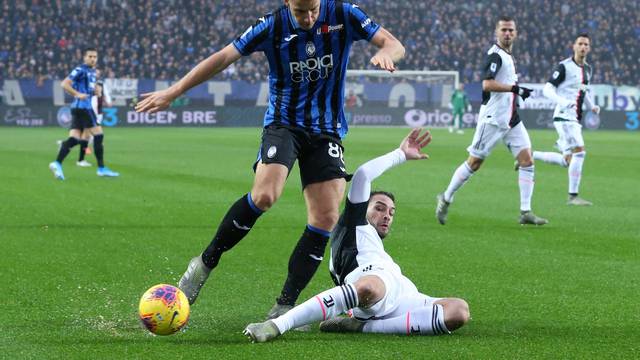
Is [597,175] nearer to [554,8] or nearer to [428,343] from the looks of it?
[428,343]

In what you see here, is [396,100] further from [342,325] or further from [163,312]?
[163,312]

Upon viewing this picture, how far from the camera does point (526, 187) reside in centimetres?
1270

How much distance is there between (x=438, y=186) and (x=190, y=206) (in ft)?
17.1

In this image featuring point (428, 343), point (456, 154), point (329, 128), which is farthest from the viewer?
point (456, 154)

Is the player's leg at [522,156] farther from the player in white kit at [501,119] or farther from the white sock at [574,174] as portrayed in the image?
the white sock at [574,174]

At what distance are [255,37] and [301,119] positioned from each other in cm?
59

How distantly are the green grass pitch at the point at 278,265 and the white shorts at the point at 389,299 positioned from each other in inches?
6.7

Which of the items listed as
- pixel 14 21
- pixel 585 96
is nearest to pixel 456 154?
pixel 585 96

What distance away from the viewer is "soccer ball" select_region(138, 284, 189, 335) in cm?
575

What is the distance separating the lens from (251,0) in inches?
2036

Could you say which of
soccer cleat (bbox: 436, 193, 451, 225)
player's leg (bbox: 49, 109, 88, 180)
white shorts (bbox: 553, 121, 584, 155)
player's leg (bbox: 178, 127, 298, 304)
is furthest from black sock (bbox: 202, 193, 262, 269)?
player's leg (bbox: 49, 109, 88, 180)

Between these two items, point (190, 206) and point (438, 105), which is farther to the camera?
point (438, 105)

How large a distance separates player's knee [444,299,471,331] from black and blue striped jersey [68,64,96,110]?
1453cm

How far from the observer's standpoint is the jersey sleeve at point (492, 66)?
12.7 meters
